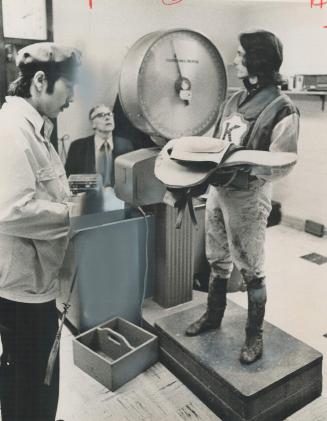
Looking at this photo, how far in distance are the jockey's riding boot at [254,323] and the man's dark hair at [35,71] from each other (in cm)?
112

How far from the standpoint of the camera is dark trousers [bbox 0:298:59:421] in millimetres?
1444

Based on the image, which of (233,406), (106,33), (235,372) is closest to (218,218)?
(235,372)

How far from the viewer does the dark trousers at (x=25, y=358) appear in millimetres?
1444

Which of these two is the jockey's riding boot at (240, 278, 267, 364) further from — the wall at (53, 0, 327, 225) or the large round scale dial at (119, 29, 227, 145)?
the wall at (53, 0, 327, 225)

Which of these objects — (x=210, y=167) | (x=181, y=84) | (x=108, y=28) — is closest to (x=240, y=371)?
(x=210, y=167)

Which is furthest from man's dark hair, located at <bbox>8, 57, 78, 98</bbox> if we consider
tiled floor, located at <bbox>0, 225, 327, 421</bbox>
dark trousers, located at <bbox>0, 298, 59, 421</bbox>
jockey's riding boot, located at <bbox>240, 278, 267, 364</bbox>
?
tiled floor, located at <bbox>0, 225, 327, 421</bbox>

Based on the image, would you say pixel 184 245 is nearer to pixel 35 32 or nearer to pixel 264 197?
pixel 264 197

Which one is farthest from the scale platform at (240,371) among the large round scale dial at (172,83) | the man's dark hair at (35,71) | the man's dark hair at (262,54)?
the man's dark hair at (35,71)

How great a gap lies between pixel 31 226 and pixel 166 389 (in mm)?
1161

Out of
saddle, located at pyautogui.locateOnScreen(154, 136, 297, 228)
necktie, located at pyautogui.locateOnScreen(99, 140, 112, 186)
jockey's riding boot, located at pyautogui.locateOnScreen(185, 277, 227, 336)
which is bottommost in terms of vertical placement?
jockey's riding boot, located at pyautogui.locateOnScreen(185, 277, 227, 336)

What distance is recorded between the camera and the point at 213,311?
7.11 feet

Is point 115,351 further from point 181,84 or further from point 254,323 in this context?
point 181,84

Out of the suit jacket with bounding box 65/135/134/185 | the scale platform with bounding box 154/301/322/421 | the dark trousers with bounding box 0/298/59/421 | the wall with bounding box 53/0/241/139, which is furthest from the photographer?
the suit jacket with bounding box 65/135/134/185

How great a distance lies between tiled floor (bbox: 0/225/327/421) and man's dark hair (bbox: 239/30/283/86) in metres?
1.40
